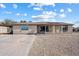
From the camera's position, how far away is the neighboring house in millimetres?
3575

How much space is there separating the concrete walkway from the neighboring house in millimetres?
120

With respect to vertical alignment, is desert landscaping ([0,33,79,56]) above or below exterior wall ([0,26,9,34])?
below

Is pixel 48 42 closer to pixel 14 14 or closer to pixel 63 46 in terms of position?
pixel 63 46

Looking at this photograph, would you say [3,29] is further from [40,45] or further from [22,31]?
[40,45]

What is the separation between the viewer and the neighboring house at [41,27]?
3575mm

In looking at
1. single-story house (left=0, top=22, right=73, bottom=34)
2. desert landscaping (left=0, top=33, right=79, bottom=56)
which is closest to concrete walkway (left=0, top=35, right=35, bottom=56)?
desert landscaping (left=0, top=33, right=79, bottom=56)

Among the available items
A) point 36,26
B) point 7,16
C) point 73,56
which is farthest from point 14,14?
point 73,56

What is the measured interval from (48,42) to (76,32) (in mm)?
578

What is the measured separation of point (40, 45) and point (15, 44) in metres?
0.49

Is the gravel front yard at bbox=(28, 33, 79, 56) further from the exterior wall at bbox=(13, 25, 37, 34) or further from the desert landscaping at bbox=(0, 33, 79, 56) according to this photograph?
the exterior wall at bbox=(13, 25, 37, 34)

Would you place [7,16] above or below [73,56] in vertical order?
above

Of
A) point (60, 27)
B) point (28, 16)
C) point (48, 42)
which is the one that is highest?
point (28, 16)

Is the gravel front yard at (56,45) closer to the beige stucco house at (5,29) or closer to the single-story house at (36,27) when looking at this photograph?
the single-story house at (36,27)

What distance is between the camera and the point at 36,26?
362 centimetres
